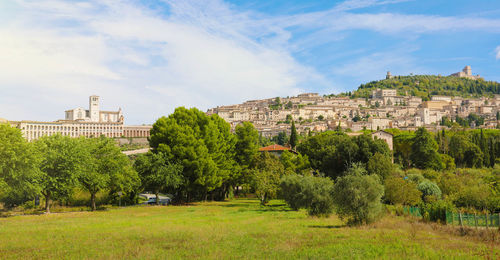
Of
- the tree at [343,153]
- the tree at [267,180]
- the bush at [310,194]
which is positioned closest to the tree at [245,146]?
the tree at [267,180]

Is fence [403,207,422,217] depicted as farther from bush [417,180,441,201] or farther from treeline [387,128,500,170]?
treeline [387,128,500,170]

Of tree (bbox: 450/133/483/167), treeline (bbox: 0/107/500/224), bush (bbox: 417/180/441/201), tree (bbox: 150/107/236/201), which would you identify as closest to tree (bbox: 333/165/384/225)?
treeline (bbox: 0/107/500/224)

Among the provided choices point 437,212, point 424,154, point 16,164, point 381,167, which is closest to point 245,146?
point 381,167

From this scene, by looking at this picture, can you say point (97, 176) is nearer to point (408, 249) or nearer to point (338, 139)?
point (408, 249)

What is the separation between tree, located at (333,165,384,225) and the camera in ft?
71.8

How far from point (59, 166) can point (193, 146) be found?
44.1ft

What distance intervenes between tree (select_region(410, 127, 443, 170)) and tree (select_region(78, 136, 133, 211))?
57282 millimetres

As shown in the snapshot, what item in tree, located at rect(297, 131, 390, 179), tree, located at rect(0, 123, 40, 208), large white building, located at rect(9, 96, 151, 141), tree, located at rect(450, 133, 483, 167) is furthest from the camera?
large white building, located at rect(9, 96, 151, 141)

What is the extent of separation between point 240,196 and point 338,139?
18.3 m

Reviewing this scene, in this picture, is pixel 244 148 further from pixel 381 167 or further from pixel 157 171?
pixel 381 167

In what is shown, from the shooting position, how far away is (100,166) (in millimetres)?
36031

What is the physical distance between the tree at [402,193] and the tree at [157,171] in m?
20.6

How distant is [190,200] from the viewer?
46.5m

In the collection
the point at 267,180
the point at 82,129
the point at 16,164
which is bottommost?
the point at 267,180
